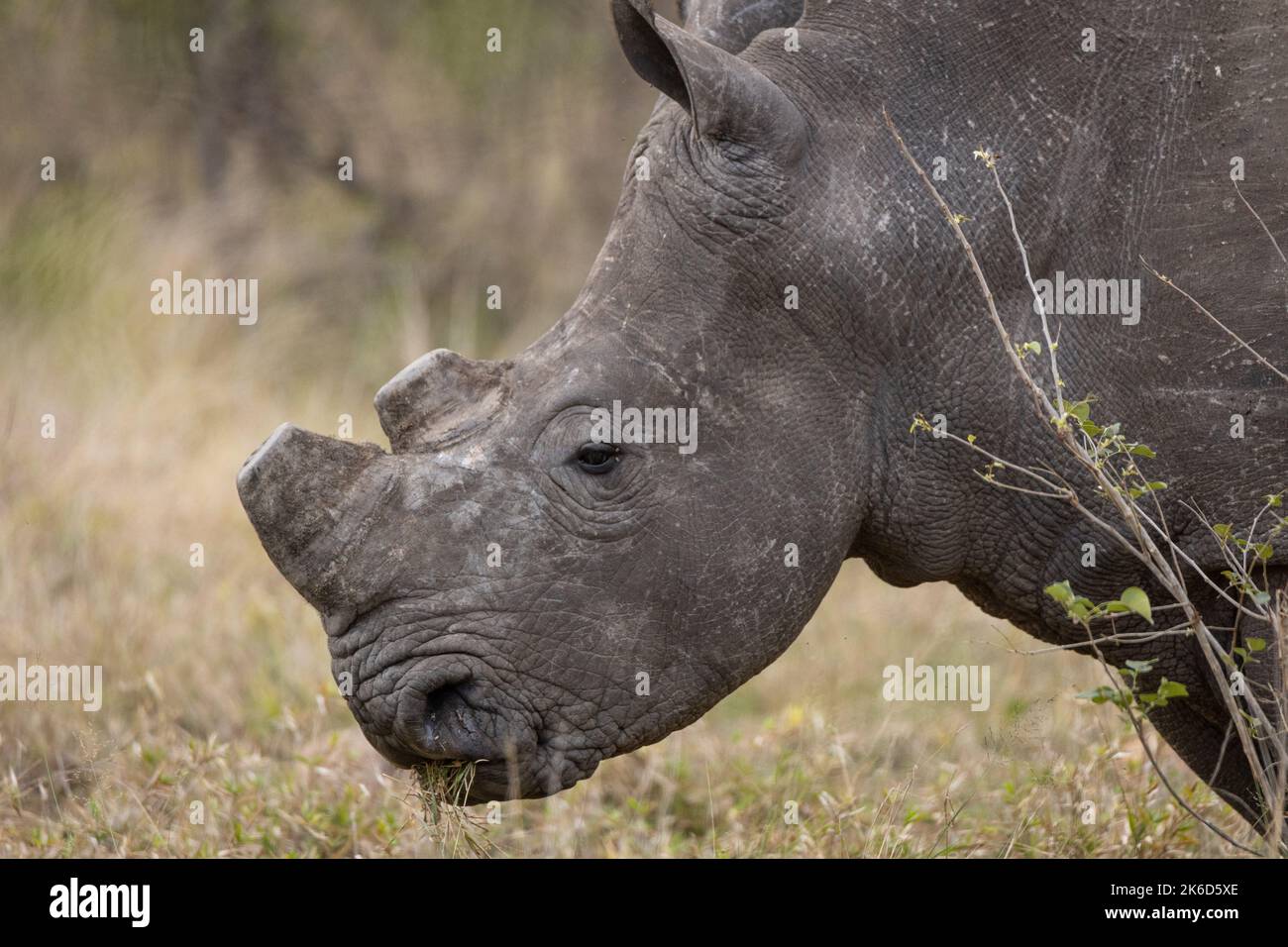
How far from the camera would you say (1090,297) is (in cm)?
412

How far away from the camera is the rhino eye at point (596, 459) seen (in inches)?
160

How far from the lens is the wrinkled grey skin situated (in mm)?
4012

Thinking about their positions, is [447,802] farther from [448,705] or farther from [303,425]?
[303,425]

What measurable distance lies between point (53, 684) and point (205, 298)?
467cm

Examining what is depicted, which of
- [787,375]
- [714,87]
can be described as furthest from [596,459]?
[714,87]

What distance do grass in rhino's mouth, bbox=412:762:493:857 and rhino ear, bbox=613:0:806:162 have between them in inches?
65.9

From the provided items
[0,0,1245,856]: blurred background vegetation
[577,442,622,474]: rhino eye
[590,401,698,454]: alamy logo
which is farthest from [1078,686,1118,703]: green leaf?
[577,442,622,474]: rhino eye

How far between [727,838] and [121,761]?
2.16 metres

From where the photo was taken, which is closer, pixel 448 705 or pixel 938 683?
pixel 448 705

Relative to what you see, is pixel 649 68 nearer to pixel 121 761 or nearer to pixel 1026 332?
pixel 1026 332

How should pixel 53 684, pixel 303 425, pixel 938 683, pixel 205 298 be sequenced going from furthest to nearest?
pixel 205 298
pixel 303 425
pixel 938 683
pixel 53 684
